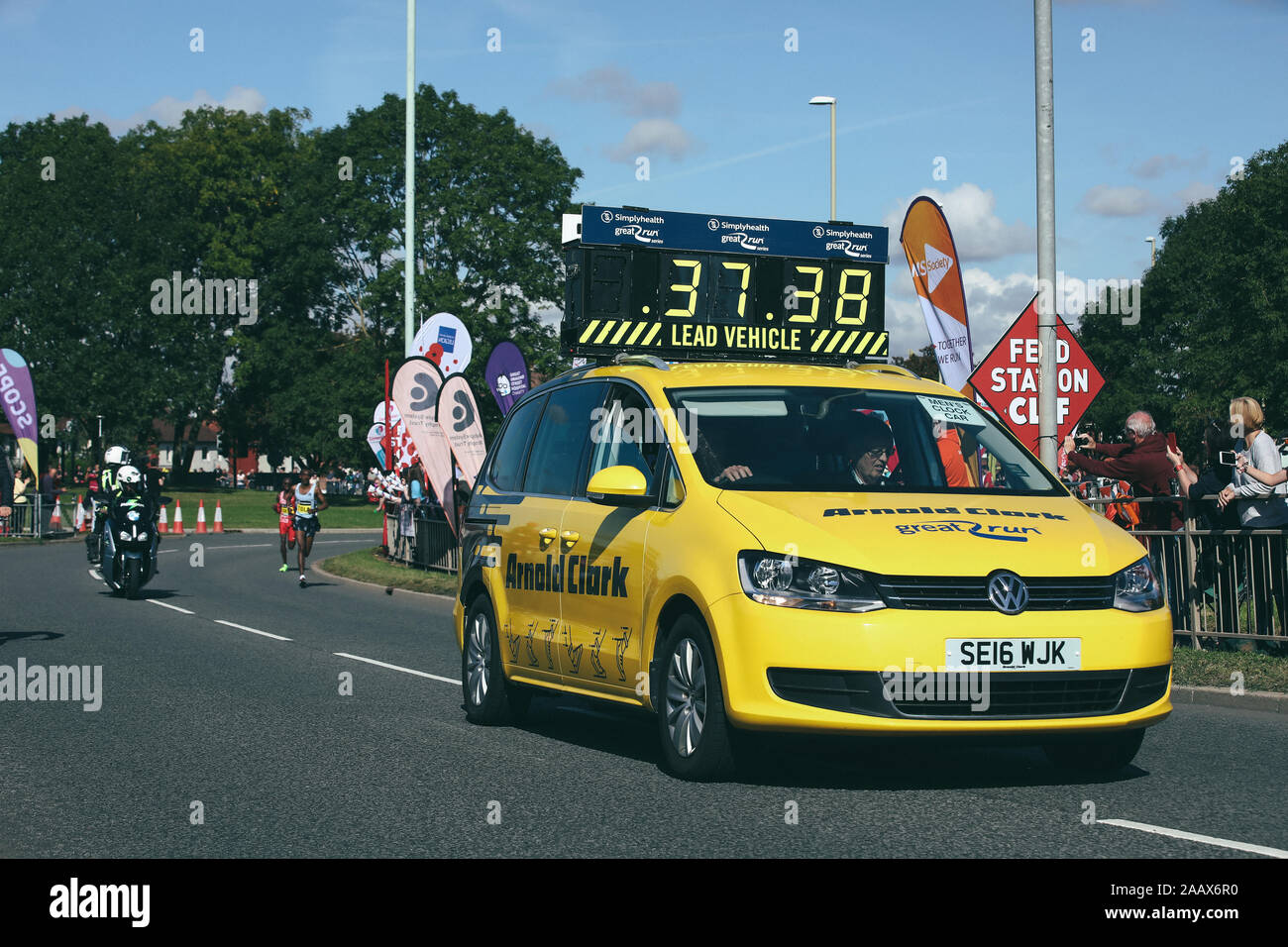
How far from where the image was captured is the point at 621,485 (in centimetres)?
784

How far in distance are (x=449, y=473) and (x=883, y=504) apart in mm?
16301

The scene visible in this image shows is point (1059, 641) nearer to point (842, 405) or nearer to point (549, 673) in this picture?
point (842, 405)

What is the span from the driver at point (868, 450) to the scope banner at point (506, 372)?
15.3 meters

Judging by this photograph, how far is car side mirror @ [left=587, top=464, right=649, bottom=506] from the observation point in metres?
7.80

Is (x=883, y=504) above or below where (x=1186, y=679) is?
above

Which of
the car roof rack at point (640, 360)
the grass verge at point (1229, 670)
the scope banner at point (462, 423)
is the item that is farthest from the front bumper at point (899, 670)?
the scope banner at point (462, 423)

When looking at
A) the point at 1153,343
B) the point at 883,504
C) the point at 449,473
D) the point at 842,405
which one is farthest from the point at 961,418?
the point at 1153,343

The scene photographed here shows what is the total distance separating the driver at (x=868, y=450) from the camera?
26.7 feet

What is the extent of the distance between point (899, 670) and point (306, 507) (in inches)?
824

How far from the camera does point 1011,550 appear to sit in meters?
7.11

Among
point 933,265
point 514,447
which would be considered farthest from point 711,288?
point 514,447

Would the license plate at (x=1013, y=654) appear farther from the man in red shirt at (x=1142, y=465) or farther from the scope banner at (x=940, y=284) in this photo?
the man in red shirt at (x=1142, y=465)

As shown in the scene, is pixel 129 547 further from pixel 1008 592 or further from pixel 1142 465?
pixel 1008 592
